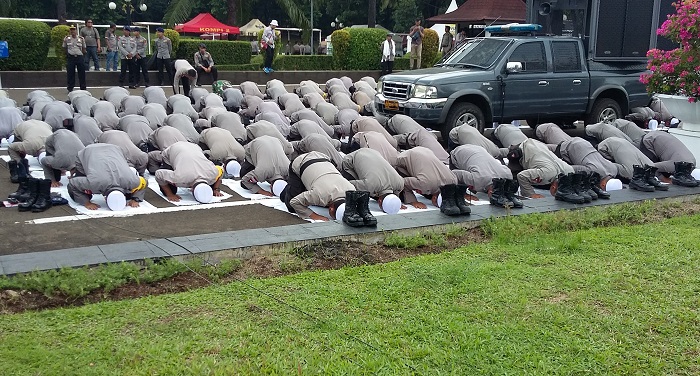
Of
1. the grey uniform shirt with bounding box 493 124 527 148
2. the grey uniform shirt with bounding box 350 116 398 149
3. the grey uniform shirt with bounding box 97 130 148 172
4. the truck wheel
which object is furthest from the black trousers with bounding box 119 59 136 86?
the grey uniform shirt with bounding box 493 124 527 148

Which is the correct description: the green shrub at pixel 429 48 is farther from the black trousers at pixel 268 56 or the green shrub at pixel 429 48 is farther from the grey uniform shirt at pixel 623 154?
the grey uniform shirt at pixel 623 154

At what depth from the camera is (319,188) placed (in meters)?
8.20

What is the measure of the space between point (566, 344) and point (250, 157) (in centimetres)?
625

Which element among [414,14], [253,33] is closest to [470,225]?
[253,33]

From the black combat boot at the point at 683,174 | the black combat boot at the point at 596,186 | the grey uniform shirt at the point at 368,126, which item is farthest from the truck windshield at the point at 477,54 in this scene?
the black combat boot at the point at 596,186

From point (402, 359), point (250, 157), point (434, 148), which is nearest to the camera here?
point (402, 359)

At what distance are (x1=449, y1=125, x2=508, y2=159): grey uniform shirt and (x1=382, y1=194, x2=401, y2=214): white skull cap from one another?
2775mm

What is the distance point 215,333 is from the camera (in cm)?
482

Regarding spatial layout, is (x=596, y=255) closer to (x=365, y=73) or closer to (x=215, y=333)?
(x=215, y=333)

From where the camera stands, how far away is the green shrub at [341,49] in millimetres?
28500

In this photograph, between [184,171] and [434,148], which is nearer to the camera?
[184,171]

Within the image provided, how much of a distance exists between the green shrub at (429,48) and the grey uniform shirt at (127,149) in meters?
20.9

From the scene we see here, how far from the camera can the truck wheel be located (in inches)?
596

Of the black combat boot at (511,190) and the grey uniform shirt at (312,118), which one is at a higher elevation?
the grey uniform shirt at (312,118)
